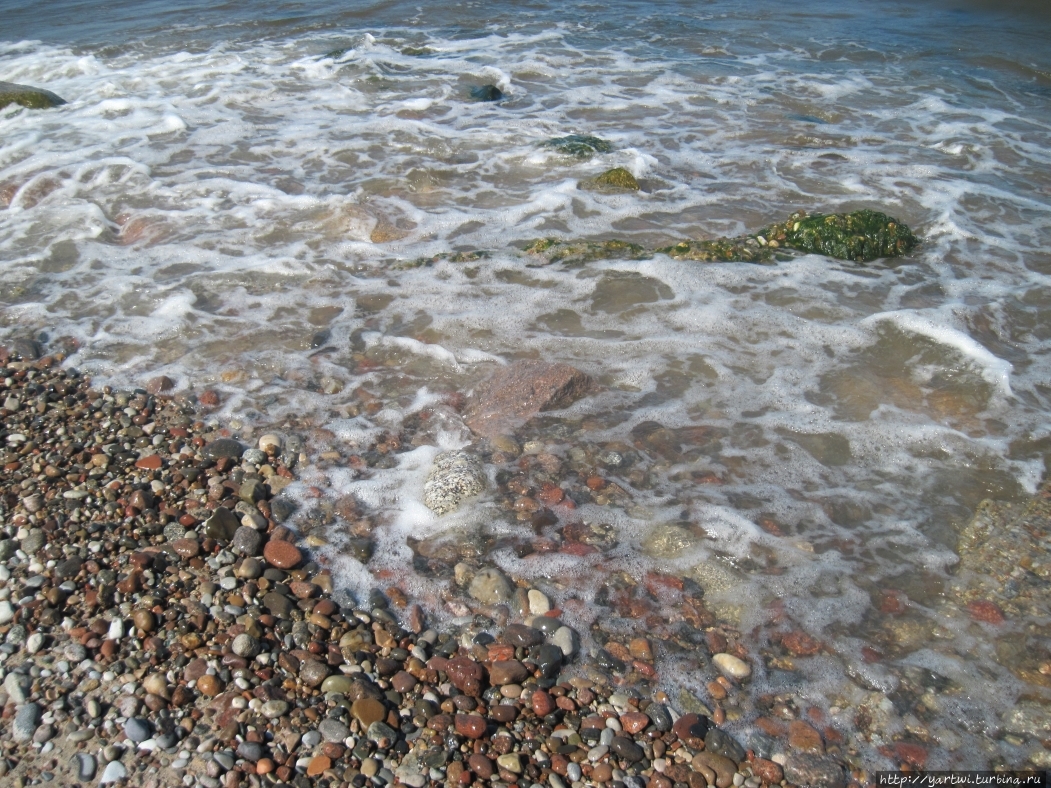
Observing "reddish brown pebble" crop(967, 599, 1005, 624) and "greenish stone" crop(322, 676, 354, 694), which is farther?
"reddish brown pebble" crop(967, 599, 1005, 624)

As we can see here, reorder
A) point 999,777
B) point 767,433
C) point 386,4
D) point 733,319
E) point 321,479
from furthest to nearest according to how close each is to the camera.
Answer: point 386,4, point 733,319, point 767,433, point 321,479, point 999,777

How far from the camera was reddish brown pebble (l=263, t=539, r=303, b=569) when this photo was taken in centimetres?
332

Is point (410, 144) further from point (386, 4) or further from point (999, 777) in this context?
point (386, 4)

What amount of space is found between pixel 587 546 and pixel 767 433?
1.32 metres

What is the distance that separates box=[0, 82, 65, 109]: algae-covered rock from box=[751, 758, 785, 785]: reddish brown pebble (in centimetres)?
1024

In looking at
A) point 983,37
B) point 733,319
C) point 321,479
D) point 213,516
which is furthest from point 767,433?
point 983,37

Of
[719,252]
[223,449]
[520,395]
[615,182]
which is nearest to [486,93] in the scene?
[615,182]

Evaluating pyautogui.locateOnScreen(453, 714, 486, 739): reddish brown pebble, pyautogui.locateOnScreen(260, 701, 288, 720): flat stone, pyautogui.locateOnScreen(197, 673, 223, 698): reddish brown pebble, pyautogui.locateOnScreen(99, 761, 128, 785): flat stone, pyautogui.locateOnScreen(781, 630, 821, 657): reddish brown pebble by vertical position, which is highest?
pyautogui.locateOnScreen(99, 761, 128, 785): flat stone

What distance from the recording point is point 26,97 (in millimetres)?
9078

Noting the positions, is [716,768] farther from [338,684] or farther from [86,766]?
[86,766]

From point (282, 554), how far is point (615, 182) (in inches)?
190

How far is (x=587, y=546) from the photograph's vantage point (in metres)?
3.47

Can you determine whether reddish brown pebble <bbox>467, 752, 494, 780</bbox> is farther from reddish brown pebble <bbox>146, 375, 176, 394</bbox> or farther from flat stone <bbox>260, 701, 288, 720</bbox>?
reddish brown pebble <bbox>146, 375, 176, 394</bbox>

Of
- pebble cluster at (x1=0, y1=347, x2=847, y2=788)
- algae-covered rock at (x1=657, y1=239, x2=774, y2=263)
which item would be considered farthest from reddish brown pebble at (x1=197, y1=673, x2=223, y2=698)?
algae-covered rock at (x1=657, y1=239, x2=774, y2=263)
